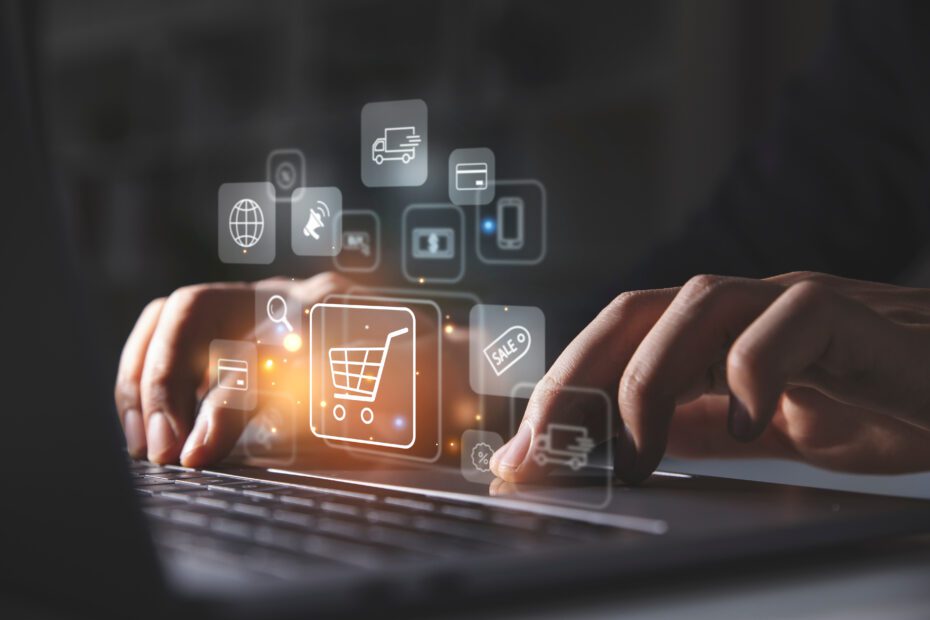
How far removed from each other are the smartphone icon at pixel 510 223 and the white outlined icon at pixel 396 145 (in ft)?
0.20

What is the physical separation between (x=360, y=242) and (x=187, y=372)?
150mm

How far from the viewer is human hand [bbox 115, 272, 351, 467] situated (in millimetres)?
594

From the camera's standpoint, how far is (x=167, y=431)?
620mm

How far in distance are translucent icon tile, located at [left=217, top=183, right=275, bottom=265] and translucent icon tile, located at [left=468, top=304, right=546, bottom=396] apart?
144 millimetres

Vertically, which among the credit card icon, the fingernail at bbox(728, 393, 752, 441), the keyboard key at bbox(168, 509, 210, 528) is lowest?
the keyboard key at bbox(168, 509, 210, 528)

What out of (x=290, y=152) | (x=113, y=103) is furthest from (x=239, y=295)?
(x=113, y=103)

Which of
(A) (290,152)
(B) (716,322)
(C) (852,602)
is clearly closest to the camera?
(C) (852,602)

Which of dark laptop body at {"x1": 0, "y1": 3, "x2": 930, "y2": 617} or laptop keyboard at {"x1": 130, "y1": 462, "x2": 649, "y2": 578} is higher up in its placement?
dark laptop body at {"x1": 0, "y1": 3, "x2": 930, "y2": 617}

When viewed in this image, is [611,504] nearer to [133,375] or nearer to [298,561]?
[298,561]

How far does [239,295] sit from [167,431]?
9 centimetres

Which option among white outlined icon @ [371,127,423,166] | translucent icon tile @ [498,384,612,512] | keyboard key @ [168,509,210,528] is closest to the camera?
keyboard key @ [168,509,210,528]

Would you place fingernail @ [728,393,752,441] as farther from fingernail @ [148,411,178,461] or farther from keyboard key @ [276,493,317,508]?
fingernail @ [148,411,178,461]

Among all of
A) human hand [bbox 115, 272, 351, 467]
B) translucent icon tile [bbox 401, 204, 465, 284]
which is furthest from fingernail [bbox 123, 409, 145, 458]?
translucent icon tile [bbox 401, 204, 465, 284]

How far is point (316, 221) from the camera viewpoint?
0.57 m
